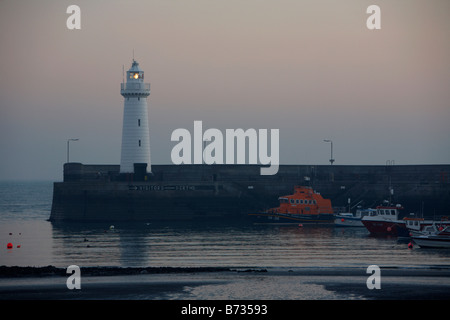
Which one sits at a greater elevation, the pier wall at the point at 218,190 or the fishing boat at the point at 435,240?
the pier wall at the point at 218,190

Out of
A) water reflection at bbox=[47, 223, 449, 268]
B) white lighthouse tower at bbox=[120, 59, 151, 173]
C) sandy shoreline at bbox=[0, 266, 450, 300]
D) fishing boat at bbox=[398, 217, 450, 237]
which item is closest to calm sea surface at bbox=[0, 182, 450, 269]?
water reflection at bbox=[47, 223, 449, 268]

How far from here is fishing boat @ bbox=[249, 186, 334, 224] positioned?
218ft

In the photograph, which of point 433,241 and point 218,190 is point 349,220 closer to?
point 218,190

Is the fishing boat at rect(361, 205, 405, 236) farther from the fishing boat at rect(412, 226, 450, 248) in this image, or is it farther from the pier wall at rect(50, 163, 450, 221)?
the pier wall at rect(50, 163, 450, 221)

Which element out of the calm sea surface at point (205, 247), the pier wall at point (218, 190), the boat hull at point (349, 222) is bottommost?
the calm sea surface at point (205, 247)

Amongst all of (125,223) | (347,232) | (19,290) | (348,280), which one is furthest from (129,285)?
(125,223)

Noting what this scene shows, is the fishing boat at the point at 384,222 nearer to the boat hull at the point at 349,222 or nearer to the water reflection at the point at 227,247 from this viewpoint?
the water reflection at the point at 227,247

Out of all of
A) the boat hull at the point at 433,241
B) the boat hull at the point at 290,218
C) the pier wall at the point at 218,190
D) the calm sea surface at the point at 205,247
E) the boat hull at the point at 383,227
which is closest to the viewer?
the calm sea surface at the point at 205,247

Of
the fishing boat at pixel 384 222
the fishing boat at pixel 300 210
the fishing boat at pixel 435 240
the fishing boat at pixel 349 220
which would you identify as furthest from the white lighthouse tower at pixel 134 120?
A: the fishing boat at pixel 435 240

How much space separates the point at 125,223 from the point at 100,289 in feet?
118

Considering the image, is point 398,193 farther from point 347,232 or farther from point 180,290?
point 180,290

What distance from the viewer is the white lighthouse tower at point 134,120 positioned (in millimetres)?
68625

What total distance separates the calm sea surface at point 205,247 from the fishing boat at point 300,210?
2837mm

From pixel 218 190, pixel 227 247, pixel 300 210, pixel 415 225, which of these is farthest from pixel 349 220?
pixel 227 247
